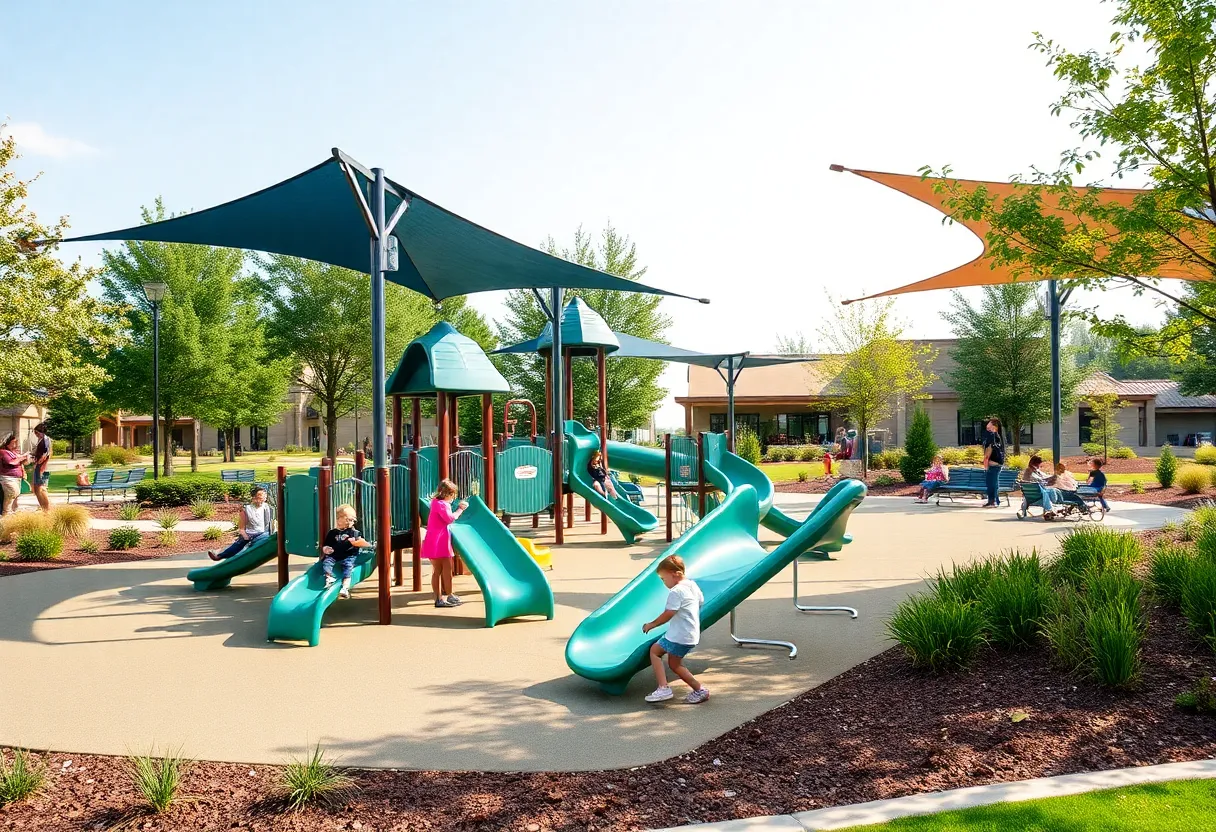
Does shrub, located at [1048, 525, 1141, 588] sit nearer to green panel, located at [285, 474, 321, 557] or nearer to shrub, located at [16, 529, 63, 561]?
green panel, located at [285, 474, 321, 557]

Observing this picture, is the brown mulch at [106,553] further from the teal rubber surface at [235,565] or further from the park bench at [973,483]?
the park bench at [973,483]

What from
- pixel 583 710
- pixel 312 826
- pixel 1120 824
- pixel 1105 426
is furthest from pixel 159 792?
pixel 1105 426

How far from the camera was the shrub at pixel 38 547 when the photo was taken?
493 inches

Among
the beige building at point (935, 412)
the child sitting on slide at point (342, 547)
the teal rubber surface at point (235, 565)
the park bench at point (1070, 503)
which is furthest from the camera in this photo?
the beige building at point (935, 412)

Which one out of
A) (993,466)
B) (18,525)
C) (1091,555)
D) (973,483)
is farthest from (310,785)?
(973,483)

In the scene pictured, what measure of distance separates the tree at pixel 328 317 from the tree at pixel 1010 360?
76.9 ft

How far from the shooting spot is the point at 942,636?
5887 mm

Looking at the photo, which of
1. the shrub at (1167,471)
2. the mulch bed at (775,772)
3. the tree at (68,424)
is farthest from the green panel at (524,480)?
the tree at (68,424)

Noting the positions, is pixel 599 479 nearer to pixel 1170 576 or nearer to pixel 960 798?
pixel 1170 576

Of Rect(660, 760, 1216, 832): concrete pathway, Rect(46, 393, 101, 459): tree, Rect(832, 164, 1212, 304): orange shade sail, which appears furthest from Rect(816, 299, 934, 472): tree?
Rect(46, 393, 101, 459): tree

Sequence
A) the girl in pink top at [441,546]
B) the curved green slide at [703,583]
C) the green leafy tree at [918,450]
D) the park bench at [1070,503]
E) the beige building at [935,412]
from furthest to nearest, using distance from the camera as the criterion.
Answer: the beige building at [935,412] → the green leafy tree at [918,450] → the park bench at [1070,503] → the girl in pink top at [441,546] → the curved green slide at [703,583]

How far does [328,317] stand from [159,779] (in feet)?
114

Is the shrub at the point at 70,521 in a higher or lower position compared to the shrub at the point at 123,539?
higher

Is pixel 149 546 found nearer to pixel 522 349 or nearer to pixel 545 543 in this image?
pixel 545 543
